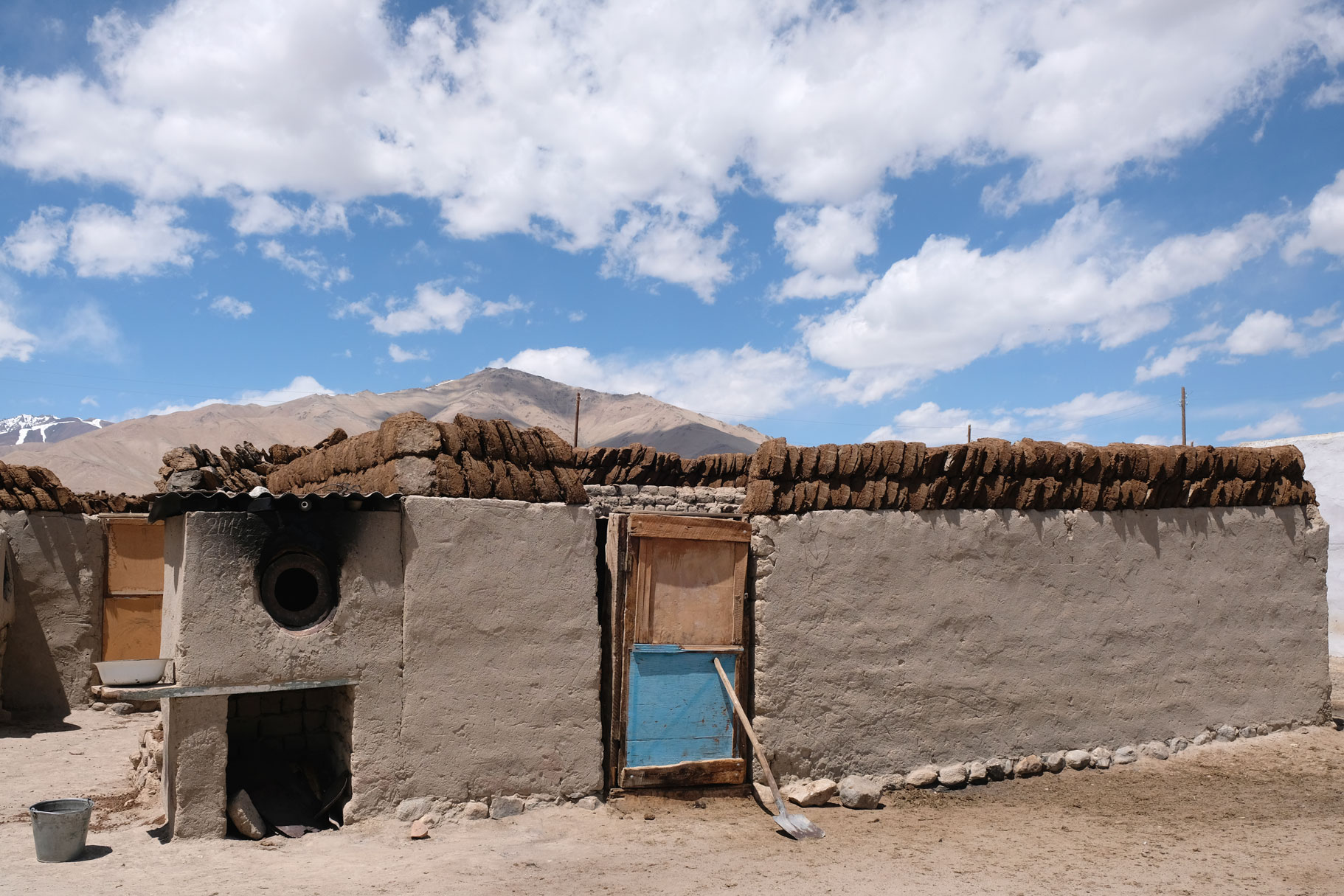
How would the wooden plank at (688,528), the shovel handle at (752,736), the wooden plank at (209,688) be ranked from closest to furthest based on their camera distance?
the wooden plank at (209,688) → the shovel handle at (752,736) → the wooden plank at (688,528)

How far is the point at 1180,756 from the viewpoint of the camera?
25.6 ft

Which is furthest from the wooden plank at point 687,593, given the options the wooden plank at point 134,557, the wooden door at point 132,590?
the wooden plank at point 134,557

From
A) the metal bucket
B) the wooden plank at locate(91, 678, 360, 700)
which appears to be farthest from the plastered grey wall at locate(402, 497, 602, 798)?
the metal bucket

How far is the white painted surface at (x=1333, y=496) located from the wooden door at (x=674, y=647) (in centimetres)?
1320

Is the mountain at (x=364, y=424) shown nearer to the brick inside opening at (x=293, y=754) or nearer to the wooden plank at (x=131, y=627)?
the wooden plank at (x=131, y=627)

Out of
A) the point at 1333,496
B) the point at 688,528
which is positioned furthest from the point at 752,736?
the point at 1333,496

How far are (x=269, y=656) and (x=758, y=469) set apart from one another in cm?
353

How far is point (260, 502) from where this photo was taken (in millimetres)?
5617

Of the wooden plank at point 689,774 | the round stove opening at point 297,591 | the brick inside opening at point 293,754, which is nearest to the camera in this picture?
the round stove opening at point 297,591

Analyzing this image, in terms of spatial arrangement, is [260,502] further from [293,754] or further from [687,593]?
[687,593]

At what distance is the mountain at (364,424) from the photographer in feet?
155

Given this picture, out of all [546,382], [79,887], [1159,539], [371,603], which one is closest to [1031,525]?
[1159,539]

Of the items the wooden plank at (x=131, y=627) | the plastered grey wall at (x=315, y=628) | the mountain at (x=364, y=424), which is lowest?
the wooden plank at (x=131, y=627)

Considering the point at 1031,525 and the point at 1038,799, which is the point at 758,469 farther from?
the point at 1038,799
